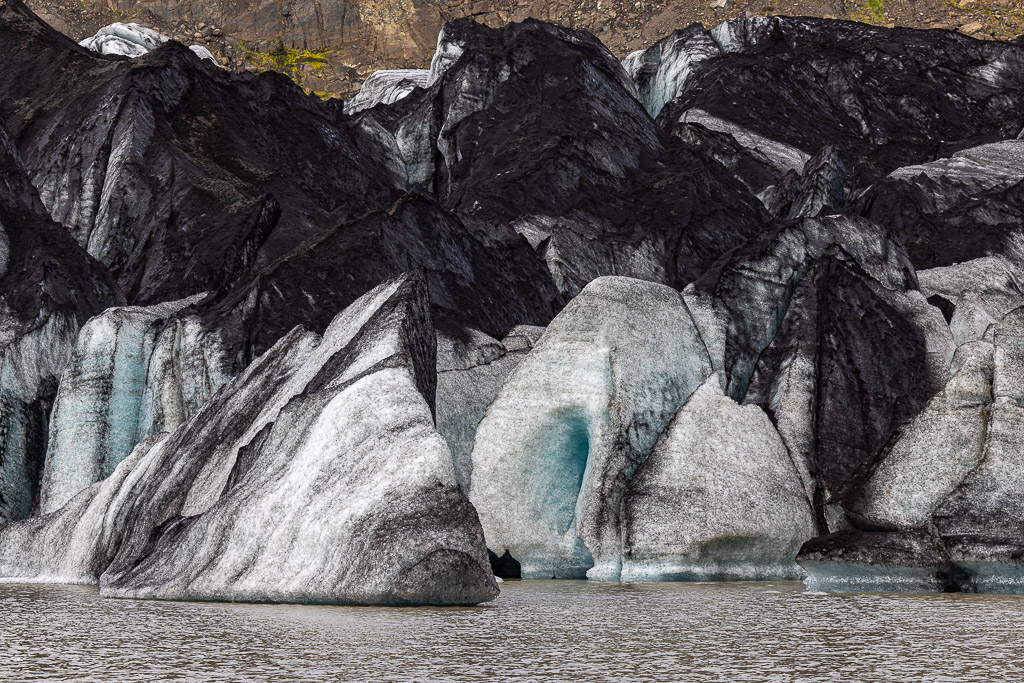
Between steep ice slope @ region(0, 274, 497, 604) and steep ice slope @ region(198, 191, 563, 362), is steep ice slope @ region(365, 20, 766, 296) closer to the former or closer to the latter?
steep ice slope @ region(198, 191, 563, 362)

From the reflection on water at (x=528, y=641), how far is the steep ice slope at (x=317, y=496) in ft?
1.63

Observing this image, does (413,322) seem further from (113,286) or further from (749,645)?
(113,286)

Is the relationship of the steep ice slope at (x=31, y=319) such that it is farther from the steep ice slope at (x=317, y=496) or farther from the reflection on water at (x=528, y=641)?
the reflection on water at (x=528, y=641)

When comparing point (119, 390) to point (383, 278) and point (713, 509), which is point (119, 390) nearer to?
point (383, 278)

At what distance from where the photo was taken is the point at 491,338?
2403 cm

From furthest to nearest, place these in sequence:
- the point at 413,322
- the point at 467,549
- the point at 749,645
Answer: the point at 413,322 < the point at 467,549 < the point at 749,645

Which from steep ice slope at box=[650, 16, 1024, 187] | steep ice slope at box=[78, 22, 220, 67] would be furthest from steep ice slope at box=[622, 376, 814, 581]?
steep ice slope at box=[78, 22, 220, 67]

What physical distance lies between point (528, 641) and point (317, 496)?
4604mm

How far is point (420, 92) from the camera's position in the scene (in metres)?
62.5

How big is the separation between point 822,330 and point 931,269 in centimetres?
1108

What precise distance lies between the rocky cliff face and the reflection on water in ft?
4.77

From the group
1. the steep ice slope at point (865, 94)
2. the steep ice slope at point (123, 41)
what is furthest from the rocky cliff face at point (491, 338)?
the steep ice slope at point (123, 41)

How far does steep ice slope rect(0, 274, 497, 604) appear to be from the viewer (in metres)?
11.3

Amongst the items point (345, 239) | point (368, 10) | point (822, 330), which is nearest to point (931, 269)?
point (822, 330)
